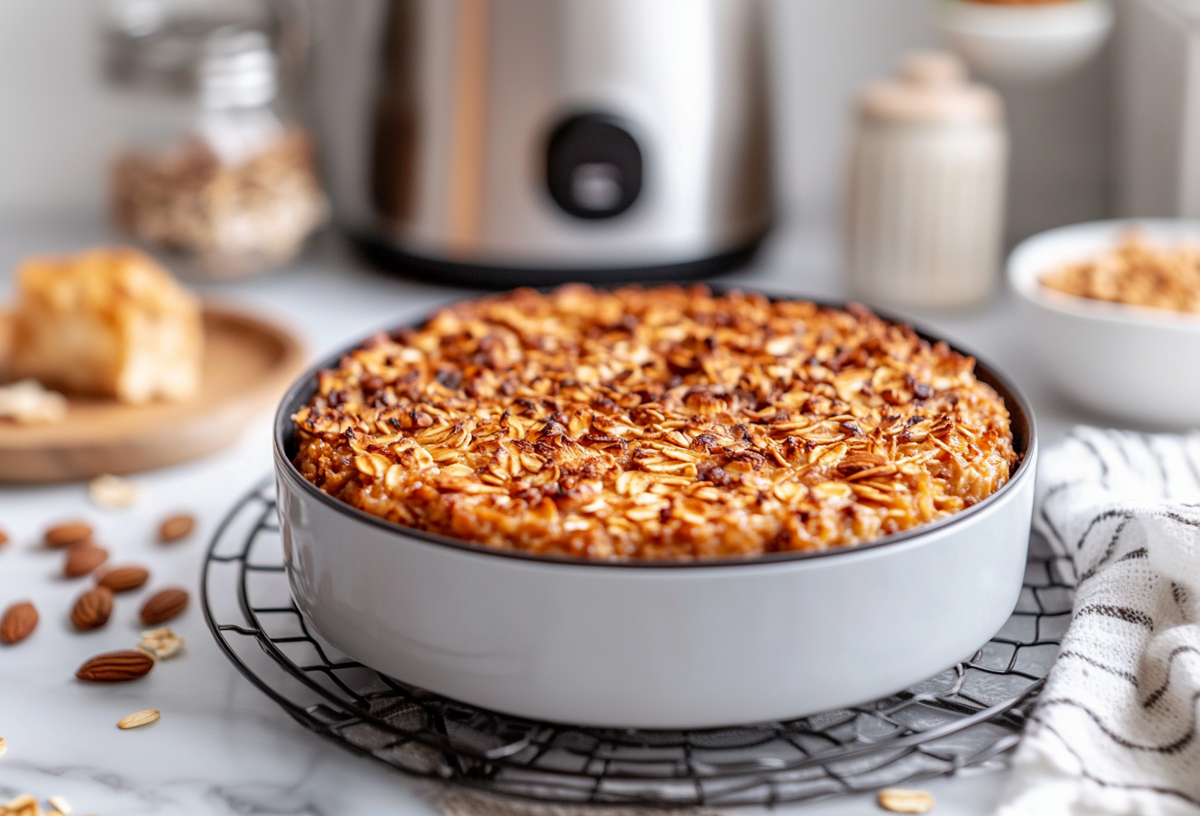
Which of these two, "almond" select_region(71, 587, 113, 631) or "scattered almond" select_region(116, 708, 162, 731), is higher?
"scattered almond" select_region(116, 708, 162, 731)

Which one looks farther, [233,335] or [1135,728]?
[233,335]

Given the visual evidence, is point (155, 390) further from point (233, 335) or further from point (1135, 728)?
point (1135, 728)

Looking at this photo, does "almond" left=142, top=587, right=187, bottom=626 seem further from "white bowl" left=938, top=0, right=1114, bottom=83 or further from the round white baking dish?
"white bowl" left=938, top=0, right=1114, bottom=83

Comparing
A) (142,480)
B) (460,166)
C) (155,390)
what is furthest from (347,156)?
(142,480)

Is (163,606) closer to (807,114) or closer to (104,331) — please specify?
(104,331)

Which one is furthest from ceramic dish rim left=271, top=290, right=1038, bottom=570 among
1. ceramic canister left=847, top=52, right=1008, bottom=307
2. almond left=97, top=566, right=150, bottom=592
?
ceramic canister left=847, top=52, right=1008, bottom=307

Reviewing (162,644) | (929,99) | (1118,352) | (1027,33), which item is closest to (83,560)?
(162,644)
